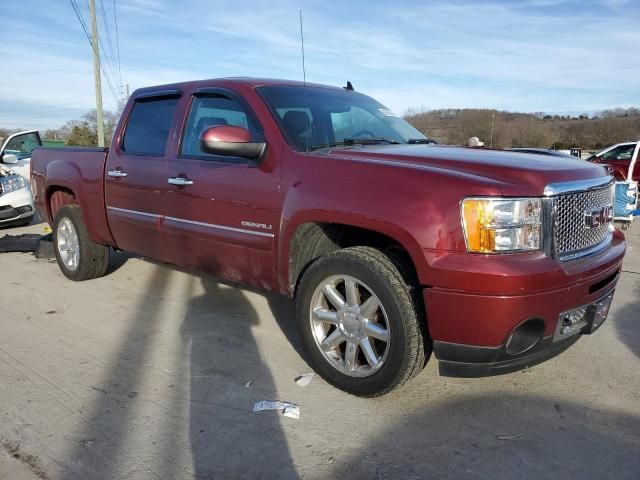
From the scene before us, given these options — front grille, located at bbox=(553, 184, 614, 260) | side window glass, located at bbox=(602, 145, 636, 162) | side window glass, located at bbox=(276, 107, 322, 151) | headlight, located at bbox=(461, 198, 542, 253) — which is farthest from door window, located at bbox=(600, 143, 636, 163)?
headlight, located at bbox=(461, 198, 542, 253)

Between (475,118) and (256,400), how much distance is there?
14.4 m

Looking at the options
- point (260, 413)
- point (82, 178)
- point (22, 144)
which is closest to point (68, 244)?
point (82, 178)

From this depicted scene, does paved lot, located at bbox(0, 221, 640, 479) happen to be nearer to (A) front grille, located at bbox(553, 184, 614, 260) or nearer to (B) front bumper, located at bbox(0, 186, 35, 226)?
(A) front grille, located at bbox(553, 184, 614, 260)

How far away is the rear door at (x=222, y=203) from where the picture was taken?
3449mm

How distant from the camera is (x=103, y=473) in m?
2.41

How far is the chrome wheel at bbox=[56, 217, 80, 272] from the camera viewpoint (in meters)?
5.52

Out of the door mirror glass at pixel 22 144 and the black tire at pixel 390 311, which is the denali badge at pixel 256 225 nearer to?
the black tire at pixel 390 311

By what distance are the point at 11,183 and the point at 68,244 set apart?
4382 mm

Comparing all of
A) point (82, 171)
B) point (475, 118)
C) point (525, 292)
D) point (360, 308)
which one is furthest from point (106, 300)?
point (475, 118)

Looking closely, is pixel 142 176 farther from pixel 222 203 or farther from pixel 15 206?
pixel 15 206

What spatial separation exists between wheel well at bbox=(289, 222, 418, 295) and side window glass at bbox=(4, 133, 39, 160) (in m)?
8.41

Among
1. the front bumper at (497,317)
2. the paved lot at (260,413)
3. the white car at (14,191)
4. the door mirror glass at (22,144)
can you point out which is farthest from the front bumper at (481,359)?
the door mirror glass at (22,144)

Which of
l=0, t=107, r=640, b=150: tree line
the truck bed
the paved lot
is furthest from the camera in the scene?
l=0, t=107, r=640, b=150: tree line

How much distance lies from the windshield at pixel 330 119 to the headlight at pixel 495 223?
49.3 inches
